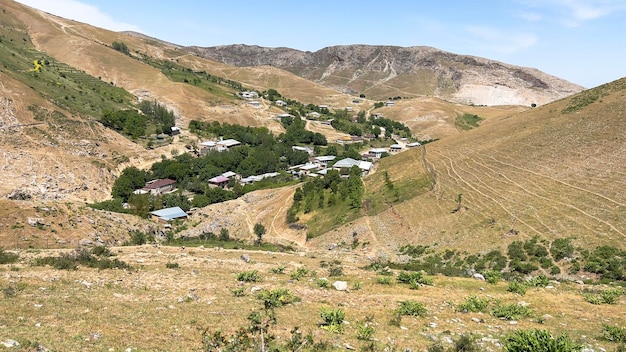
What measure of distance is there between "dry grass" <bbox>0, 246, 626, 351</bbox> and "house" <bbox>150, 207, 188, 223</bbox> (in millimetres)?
41863

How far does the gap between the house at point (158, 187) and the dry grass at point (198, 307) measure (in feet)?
216

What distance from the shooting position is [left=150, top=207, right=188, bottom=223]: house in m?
64.2

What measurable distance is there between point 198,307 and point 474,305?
12271 mm

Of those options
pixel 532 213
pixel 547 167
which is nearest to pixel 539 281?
pixel 532 213

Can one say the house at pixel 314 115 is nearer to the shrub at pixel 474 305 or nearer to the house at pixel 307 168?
the house at pixel 307 168

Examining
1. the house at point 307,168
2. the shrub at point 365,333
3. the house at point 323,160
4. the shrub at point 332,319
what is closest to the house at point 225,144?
the house at point 307,168

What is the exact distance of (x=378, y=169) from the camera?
77875 millimetres

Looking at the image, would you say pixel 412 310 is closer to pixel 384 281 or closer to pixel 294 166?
pixel 384 281

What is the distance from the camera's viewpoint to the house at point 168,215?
6419 centimetres

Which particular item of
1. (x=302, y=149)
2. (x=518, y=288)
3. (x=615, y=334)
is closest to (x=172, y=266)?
(x=518, y=288)

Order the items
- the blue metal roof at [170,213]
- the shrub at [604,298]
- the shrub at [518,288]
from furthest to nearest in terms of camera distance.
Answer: the blue metal roof at [170,213] → the shrub at [518,288] → the shrub at [604,298]

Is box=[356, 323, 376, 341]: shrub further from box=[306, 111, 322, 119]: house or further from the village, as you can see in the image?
box=[306, 111, 322, 119]: house

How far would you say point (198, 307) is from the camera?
16.1 meters

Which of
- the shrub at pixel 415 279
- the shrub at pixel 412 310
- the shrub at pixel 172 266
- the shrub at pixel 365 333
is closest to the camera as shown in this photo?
the shrub at pixel 365 333
